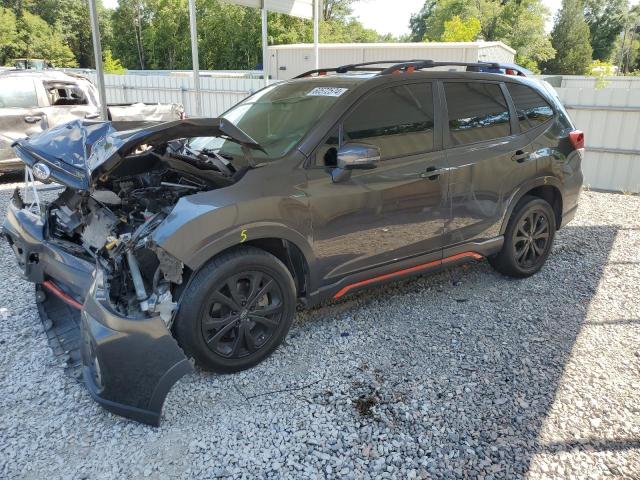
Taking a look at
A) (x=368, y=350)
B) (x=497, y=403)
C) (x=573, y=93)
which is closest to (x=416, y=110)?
(x=368, y=350)

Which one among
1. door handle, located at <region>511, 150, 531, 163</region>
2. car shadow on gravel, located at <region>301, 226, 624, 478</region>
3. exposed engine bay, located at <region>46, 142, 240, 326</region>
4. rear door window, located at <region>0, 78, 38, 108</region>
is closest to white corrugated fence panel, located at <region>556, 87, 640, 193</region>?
car shadow on gravel, located at <region>301, 226, 624, 478</region>

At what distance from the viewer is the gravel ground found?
2637 mm

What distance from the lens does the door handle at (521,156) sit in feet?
14.8

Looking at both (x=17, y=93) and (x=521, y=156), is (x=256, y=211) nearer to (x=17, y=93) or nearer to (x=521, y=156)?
(x=521, y=156)

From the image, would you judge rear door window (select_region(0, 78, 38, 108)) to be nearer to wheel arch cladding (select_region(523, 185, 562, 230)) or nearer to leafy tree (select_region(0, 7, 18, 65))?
wheel arch cladding (select_region(523, 185, 562, 230))

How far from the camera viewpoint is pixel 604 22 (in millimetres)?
67062

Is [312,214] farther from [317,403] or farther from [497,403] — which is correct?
[497,403]

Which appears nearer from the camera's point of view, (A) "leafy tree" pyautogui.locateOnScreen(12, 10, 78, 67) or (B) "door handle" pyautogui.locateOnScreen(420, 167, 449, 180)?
(B) "door handle" pyautogui.locateOnScreen(420, 167, 449, 180)

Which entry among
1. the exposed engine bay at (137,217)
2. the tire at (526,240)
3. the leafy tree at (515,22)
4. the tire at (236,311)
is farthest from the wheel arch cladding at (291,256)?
the leafy tree at (515,22)

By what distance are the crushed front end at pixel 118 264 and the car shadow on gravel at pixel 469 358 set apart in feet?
3.98

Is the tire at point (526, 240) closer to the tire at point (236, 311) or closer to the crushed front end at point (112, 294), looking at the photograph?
the tire at point (236, 311)

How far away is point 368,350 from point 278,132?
1.69 metres

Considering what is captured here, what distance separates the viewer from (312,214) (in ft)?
11.3

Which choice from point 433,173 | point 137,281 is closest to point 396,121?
point 433,173
